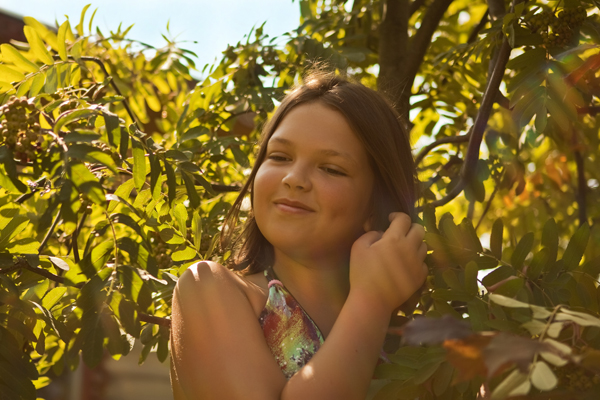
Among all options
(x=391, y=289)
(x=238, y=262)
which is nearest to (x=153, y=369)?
(x=238, y=262)

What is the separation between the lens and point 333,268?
1.76 meters

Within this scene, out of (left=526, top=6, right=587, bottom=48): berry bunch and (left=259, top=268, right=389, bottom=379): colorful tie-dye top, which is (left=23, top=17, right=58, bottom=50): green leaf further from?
(left=526, top=6, right=587, bottom=48): berry bunch

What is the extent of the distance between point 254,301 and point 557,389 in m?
0.72

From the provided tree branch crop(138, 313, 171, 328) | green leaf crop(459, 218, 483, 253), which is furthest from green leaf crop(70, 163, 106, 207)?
green leaf crop(459, 218, 483, 253)

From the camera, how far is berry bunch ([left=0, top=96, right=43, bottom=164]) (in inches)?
55.9

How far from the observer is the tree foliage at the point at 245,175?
4.07 ft

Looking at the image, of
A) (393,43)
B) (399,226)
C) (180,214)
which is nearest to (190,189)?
(180,214)

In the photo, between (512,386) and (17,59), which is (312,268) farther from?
(17,59)

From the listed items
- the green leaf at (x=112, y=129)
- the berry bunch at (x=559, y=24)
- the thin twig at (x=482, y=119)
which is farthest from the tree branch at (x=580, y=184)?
the green leaf at (x=112, y=129)

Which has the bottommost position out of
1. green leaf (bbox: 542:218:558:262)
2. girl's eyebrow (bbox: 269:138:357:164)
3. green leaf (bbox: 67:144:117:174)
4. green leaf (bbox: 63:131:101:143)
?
green leaf (bbox: 542:218:558:262)

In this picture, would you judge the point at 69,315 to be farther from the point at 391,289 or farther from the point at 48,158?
the point at 391,289

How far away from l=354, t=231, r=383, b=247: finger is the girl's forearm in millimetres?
187

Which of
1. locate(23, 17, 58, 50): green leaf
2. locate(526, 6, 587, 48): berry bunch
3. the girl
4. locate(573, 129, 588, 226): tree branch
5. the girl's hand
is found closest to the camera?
the girl

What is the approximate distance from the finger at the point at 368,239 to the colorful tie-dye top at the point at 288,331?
0.24 metres
